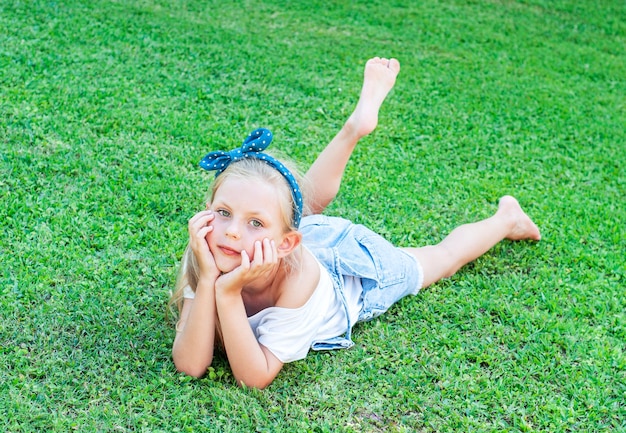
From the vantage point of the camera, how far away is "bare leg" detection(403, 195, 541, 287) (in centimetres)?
351

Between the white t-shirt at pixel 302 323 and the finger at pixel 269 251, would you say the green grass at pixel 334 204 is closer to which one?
the white t-shirt at pixel 302 323

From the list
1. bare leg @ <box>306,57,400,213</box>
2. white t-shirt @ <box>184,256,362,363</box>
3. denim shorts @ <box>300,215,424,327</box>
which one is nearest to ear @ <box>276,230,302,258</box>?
white t-shirt @ <box>184,256,362,363</box>

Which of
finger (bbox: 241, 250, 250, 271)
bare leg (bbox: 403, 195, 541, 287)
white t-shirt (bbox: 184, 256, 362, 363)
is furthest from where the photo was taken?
bare leg (bbox: 403, 195, 541, 287)

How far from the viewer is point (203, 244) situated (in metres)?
2.60

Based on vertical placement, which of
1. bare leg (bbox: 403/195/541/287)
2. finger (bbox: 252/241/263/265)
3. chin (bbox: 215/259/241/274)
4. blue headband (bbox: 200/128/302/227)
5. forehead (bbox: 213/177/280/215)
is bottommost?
bare leg (bbox: 403/195/541/287)

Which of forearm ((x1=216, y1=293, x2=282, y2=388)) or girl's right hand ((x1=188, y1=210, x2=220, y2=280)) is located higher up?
girl's right hand ((x1=188, y1=210, x2=220, y2=280))

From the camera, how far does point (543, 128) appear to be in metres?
5.25

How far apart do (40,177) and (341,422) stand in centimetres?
212

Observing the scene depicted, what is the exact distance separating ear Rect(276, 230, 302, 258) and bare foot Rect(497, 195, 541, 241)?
4.98 ft

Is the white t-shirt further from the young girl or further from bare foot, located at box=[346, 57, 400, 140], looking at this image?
bare foot, located at box=[346, 57, 400, 140]

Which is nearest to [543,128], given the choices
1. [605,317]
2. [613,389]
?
[605,317]

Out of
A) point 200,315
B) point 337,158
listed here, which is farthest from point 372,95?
point 200,315

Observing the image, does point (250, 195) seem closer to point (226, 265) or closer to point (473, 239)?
point (226, 265)

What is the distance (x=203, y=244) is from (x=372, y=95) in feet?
4.67
